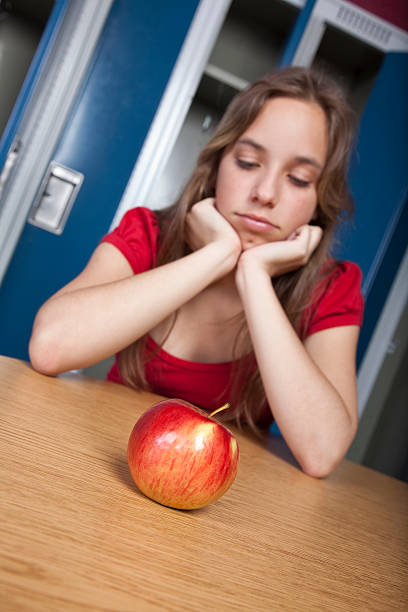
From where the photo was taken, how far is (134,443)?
457 mm

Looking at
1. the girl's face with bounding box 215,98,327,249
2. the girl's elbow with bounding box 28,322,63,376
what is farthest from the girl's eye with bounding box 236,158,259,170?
the girl's elbow with bounding box 28,322,63,376

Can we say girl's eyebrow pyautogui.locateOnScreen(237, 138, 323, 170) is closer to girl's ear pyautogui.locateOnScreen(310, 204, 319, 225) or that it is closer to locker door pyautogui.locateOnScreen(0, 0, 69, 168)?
girl's ear pyautogui.locateOnScreen(310, 204, 319, 225)

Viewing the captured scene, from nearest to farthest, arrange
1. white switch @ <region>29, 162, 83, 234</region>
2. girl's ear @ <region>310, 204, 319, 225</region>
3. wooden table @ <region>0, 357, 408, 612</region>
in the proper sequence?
wooden table @ <region>0, 357, 408, 612</region>
girl's ear @ <region>310, 204, 319, 225</region>
white switch @ <region>29, 162, 83, 234</region>

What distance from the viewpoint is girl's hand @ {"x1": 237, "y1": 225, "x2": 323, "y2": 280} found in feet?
3.68

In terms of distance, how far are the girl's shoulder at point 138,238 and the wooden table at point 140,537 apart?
0.50 m

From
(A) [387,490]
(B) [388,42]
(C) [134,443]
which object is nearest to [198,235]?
(A) [387,490]

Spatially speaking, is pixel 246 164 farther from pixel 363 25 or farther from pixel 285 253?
pixel 363 25

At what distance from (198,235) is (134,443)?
2.67 feet

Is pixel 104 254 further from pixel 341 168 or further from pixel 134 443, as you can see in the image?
pixel 134 443

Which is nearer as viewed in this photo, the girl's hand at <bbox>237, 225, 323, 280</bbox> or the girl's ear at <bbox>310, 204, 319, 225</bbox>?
the girl's hand at <bbox>237, 225, 323, 280</bbox>

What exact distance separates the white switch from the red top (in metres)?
1.04

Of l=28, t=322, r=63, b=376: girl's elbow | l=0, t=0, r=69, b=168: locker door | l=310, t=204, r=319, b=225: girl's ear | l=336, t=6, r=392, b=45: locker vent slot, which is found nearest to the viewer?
l=28, t=322, r=63, b=376: girl's elbow

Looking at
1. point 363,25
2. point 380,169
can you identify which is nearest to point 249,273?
point 380,169

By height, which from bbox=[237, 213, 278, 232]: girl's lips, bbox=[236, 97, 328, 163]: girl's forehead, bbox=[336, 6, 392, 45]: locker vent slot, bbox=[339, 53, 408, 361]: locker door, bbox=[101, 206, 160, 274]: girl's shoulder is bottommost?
bbox=[101, 206, 160, 274]: girl's shoulder
